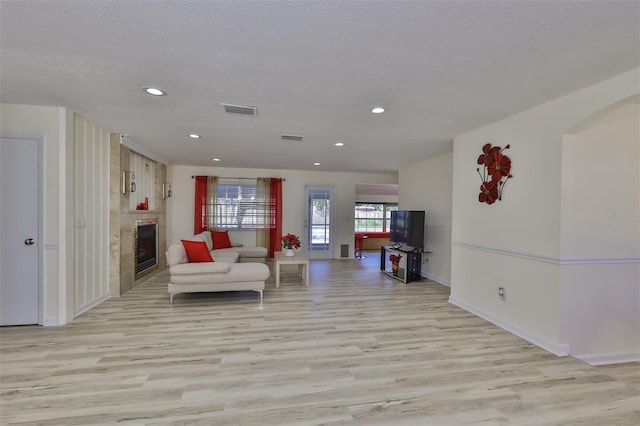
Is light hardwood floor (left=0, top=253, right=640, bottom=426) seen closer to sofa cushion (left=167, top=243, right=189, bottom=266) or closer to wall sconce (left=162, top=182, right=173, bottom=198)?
sofa cushion (left=167, top=243, right=189, bottom=266)

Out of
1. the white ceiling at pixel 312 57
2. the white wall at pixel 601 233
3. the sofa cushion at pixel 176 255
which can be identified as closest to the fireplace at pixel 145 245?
the sofa cushion at pixel 176 255

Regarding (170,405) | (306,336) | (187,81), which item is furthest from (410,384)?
(187,81)

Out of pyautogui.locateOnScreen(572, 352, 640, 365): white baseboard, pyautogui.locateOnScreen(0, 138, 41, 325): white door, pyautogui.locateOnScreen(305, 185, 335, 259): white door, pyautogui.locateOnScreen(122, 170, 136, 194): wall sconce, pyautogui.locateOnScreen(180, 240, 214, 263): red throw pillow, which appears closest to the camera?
pyautogui.locateOnScreen(572, 352, 640, 365): white baseboard

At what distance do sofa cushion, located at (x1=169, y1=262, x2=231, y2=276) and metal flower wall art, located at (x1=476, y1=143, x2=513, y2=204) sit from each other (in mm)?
3500

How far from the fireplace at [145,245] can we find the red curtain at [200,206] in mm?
1085

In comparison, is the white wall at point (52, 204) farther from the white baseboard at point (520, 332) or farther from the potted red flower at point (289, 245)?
the white baseboard at point (520, 332)

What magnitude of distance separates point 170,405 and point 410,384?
170 centimetres

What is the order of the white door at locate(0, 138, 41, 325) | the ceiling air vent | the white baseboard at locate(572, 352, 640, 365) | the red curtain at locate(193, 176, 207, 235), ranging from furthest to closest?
1. the red curtain at locate(193, 176, 207, 235)
2. the white door at locate(0, 138, 41, 325)
3. the ceiling air vent
4. the white baseboard at locate(572, 352, 640, 365)

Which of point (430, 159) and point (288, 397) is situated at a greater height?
point (430, 159)

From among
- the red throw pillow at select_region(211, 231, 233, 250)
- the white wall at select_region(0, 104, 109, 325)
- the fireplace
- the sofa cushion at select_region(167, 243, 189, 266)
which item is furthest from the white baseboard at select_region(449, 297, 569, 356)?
the fireplace

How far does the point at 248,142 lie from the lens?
14.3 feet

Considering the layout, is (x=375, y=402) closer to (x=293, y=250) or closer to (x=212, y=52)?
(x=212, y=52)

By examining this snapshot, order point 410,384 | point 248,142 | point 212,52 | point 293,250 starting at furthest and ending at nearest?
point 293,250 → point 248,142 → point 410,384 → point 212,52

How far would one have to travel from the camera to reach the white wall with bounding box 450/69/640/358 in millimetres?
2582
